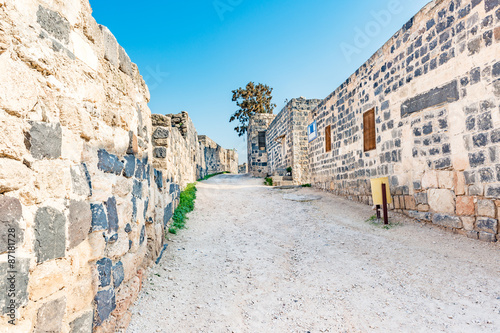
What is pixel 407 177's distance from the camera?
5.50m

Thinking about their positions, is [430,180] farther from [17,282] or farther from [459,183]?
[17,282]

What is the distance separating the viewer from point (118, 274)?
90.6 inches

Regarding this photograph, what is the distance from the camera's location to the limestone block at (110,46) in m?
2.28

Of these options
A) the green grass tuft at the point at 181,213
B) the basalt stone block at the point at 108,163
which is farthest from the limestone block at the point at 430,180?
the basalt stone block at the point at 108,163

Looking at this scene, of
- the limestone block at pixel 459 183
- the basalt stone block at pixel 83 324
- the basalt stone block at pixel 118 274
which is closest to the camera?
the basalt stone block at pixel 83 324

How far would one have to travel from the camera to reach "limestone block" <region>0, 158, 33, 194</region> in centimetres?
122

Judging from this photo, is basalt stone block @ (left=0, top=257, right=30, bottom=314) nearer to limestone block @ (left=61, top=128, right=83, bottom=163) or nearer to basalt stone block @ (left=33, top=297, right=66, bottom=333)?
basalt stone block @ (left=33, top=297, right=66, bottom=333)

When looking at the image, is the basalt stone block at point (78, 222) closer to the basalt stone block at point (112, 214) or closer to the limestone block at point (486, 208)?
the basalt stone block at point (112, 214)

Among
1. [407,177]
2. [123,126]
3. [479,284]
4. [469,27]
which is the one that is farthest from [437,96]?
[123,126]

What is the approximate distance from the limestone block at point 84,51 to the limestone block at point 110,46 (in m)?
0.22

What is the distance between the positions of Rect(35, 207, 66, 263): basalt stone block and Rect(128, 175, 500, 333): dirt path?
1.18 m

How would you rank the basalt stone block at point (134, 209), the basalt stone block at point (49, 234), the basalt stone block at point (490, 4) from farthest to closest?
the basalt stone block at point (490, 4) < the basalt stone block at point (134, 209) < the basalt stone block at point (49, 234)

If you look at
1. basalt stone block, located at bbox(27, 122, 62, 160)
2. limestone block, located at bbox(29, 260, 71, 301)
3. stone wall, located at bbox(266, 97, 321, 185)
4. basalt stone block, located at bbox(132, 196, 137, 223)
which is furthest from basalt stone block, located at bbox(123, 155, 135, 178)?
stone wall, located at bbox(266, 97, 321, 185)

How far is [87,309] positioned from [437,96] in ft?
19.0
